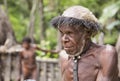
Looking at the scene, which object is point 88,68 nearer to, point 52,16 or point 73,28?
point 73,28

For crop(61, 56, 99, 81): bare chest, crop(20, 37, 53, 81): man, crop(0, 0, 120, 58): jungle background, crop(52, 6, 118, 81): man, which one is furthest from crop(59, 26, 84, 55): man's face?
crop(20, 37, 53, 81): man

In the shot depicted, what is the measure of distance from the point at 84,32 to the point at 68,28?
12 cm

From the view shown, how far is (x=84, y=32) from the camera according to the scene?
306 centimetres

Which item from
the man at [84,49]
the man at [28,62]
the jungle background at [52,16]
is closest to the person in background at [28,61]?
the man at [28,62]

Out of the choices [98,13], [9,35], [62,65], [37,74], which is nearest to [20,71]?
[37,74]

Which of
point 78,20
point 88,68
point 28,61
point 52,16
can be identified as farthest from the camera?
point 52,16

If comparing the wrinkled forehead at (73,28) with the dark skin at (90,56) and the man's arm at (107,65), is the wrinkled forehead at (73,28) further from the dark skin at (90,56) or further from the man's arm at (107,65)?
the man's arm at (107,65)

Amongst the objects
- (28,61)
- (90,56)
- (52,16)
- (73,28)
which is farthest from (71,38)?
(52,16)

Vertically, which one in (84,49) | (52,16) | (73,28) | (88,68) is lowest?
(52,16)

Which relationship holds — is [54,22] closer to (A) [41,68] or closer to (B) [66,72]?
(B) [66,72]

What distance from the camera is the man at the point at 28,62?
11.1 meters

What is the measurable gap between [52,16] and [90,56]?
11.3 metres

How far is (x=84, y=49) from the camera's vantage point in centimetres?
313

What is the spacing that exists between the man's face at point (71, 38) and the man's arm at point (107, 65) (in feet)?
0.59
